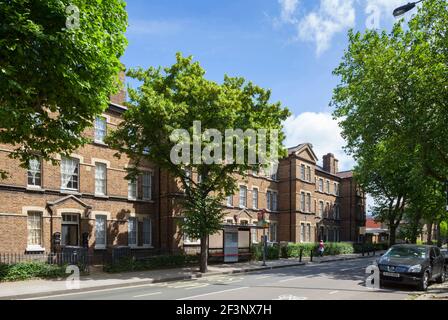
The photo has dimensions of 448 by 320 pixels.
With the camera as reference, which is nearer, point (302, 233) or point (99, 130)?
point (99, 130)

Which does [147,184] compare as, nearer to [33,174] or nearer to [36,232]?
[33,174]

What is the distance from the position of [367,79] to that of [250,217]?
65.5ft

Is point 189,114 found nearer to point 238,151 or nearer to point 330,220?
point 238,151

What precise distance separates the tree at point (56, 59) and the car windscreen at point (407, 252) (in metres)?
13.2

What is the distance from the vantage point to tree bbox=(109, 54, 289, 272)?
65.8ft

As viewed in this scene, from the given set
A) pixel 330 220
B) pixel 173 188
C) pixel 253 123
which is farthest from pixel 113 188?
pixel 330 220

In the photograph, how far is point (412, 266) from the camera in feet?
50.0

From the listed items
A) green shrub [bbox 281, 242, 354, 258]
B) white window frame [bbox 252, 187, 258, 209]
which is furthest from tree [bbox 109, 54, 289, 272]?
white window frame [bbox 252, 187, 258, 209]

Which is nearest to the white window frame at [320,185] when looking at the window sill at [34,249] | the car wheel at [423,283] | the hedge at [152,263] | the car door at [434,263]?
the hedge at [152,263]

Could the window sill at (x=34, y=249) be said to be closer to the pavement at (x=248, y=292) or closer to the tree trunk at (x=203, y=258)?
the pavement at (x=248, y=292)

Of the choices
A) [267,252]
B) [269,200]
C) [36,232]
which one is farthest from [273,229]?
[36,232]

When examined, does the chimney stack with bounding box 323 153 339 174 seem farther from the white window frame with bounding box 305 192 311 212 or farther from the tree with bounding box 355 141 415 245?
the white window frame with bounding box 305 192 311 212

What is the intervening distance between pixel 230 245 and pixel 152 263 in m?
6.32

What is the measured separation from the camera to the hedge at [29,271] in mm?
16959
